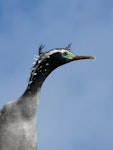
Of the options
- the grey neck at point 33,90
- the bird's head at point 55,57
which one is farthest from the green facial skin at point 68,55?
the grey neck at point 33,90

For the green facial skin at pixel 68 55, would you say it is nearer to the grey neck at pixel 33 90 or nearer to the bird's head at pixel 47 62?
the bird's head at pixel 47 62

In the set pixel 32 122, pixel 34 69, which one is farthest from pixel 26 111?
pixel 34 69

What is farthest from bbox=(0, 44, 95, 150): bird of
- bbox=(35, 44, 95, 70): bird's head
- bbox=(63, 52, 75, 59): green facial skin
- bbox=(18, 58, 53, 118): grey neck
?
bbox=(63, 52, 75, 59): green facial skin

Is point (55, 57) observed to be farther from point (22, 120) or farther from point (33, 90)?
point (22, 120)

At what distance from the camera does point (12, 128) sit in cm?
1141

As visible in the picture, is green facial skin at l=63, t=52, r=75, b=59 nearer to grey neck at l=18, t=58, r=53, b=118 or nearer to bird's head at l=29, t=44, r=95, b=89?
bird's head at l=29, t=44, r=95, b=89

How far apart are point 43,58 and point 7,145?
6.48 ft

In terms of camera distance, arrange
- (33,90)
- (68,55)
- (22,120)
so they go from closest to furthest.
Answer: (22,120) < (33,90) < (68,55)

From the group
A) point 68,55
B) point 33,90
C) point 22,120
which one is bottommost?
point 22,120

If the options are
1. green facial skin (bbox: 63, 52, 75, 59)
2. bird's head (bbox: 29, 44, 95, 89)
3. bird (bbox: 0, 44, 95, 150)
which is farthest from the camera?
green facial skin (bbox: 63, 52, 75, 59)

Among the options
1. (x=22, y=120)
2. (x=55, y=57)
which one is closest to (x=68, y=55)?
(x=55, y=57)

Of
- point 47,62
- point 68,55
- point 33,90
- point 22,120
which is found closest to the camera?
point 22,120

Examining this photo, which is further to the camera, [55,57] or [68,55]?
[68,55]

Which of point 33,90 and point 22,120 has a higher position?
point 33,90
